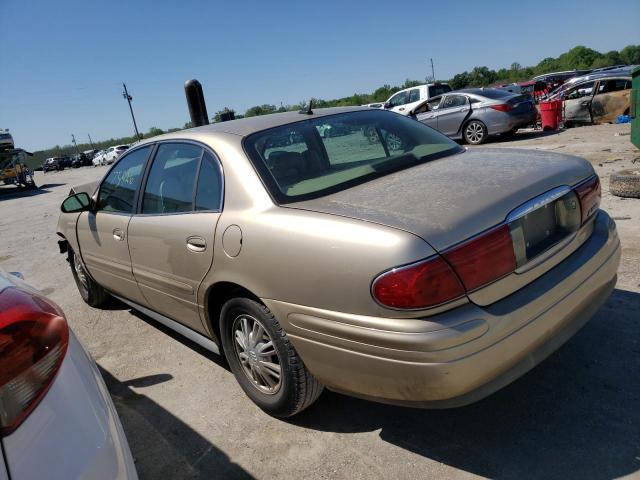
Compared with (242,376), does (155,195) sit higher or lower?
higher

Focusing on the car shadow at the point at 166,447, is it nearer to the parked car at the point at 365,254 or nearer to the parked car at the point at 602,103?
the parked car at the point at 365,254

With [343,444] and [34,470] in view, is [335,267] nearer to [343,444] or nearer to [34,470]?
[343,444]

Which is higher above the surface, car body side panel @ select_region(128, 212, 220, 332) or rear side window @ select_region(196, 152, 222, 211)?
rear side window @ select_region(196, 152, 222, 211)

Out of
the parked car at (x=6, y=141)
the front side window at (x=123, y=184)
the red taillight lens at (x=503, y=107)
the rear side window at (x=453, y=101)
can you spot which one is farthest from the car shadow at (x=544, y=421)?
the parked car at (x=6, y=141)

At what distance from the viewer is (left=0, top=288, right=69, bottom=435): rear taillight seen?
4.10 feet

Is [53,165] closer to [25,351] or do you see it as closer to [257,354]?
[257,354]

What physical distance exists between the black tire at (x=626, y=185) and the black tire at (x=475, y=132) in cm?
762

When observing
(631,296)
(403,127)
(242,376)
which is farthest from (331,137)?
(631,296)

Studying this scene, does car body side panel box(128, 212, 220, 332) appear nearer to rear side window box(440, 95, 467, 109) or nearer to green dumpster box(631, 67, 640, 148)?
green dumpster box(631, 67, 640, 148)

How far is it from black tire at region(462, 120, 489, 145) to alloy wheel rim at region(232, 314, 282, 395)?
11936mm

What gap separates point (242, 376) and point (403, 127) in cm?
193

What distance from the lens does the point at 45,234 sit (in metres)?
10.1

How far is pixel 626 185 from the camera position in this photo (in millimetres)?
5727

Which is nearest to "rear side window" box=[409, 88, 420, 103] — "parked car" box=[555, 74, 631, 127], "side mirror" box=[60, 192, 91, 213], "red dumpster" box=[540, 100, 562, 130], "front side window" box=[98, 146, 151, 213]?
"red dumpster" box=[540, 100, 562, 130]
